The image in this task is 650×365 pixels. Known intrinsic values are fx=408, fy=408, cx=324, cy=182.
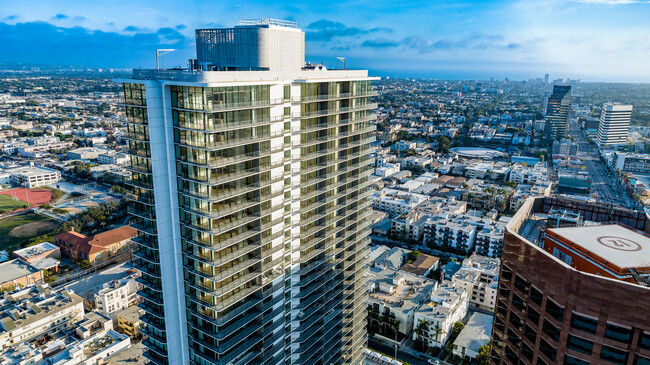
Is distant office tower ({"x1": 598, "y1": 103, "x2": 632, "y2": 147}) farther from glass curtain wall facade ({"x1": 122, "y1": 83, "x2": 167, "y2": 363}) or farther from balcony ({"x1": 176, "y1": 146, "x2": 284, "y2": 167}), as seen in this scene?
glass curtain wall facade ({"x1": 122, "y1": 83, "x2": 167, "y2": 363})

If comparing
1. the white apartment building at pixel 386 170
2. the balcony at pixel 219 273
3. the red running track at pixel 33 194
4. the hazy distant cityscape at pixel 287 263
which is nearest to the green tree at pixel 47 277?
the hazy distant cityscape at pixel 287 263

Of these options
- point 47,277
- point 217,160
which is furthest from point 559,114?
point 217,160

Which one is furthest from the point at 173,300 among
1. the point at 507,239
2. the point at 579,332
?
the point at 579,332

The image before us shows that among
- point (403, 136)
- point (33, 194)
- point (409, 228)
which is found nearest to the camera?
point (409, 228)

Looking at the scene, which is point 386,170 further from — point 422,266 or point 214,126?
point 214,126

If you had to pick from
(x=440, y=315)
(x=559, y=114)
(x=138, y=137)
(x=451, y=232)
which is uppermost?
(x=138, y=137)

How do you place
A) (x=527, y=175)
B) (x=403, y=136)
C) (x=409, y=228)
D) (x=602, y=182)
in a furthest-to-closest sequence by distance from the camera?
(x=403, y=136) → (x=602, y=182) → (x=527, y=175) → (x=409, y=228)

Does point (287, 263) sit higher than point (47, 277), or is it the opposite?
point (287, 263)

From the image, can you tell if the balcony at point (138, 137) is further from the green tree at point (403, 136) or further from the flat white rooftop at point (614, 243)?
the green tree at point (403, 136)
